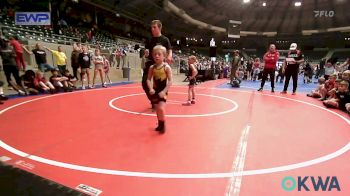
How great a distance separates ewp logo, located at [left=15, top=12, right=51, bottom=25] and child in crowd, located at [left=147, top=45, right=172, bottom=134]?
10815mm

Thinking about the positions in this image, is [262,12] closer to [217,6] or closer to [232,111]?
[217,6]

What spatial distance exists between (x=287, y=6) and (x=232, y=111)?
43.0 m

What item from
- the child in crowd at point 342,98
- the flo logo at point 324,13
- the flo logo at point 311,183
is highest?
the flo logo at point 324,13

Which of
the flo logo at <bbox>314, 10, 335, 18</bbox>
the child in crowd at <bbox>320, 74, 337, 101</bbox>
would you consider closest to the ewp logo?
the child in crowd at <bbox>320, 74, 337, 101</bbox>

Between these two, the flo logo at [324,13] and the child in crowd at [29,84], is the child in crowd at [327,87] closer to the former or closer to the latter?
the child in crowd at [29,84]

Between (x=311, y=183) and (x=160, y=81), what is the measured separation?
2697mm

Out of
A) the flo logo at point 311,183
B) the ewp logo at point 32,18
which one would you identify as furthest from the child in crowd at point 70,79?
the flo logo at point 311,183

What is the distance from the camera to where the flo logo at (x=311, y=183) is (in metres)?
2.30

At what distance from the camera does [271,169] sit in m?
2.67

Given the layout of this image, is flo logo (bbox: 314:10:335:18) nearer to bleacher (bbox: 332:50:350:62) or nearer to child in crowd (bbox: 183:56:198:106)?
bleacher (bbox: 332:50:350:62)

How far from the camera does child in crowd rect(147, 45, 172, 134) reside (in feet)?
12.8

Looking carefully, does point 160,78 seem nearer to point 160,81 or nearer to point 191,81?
point 160,81

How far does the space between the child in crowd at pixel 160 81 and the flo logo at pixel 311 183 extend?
2.12 meters

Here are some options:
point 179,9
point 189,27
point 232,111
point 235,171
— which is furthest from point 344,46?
point 235,171
